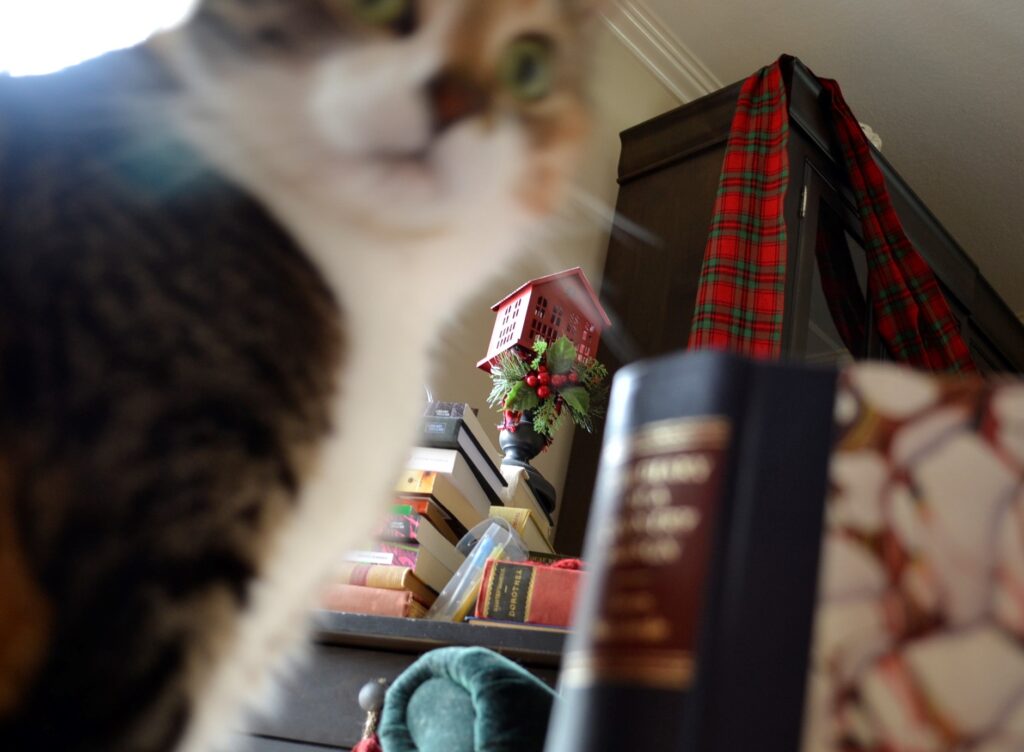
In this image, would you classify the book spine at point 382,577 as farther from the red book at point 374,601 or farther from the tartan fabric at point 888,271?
the tartan fabric at point 888,271

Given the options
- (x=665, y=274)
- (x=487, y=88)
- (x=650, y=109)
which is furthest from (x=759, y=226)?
(x=487, y=88)

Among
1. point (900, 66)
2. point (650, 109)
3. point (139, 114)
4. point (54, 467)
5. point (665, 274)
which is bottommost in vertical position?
point (54, 467)

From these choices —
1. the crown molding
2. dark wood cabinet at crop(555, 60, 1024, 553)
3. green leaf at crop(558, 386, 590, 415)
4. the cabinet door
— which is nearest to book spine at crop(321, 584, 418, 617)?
green leaf at crop(558, 386, 590, 415)

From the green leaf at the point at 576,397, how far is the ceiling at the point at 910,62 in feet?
2.67

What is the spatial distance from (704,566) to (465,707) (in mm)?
177

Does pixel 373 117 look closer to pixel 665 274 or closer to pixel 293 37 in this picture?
pixel 293 37

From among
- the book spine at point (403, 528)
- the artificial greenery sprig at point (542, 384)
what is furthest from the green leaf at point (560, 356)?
the book spine at point (403, 528)

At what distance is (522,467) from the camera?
1.03m

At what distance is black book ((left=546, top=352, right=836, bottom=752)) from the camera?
22 centimetres

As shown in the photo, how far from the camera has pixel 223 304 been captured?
0.23m

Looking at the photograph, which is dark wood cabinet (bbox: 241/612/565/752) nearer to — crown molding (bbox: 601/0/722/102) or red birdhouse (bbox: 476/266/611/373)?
red birdhouse (bbox: 476/266/611/373)

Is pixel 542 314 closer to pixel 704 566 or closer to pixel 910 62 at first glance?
pixel 704 566

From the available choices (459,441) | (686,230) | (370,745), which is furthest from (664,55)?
(370,745)

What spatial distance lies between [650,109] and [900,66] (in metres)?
0.60
